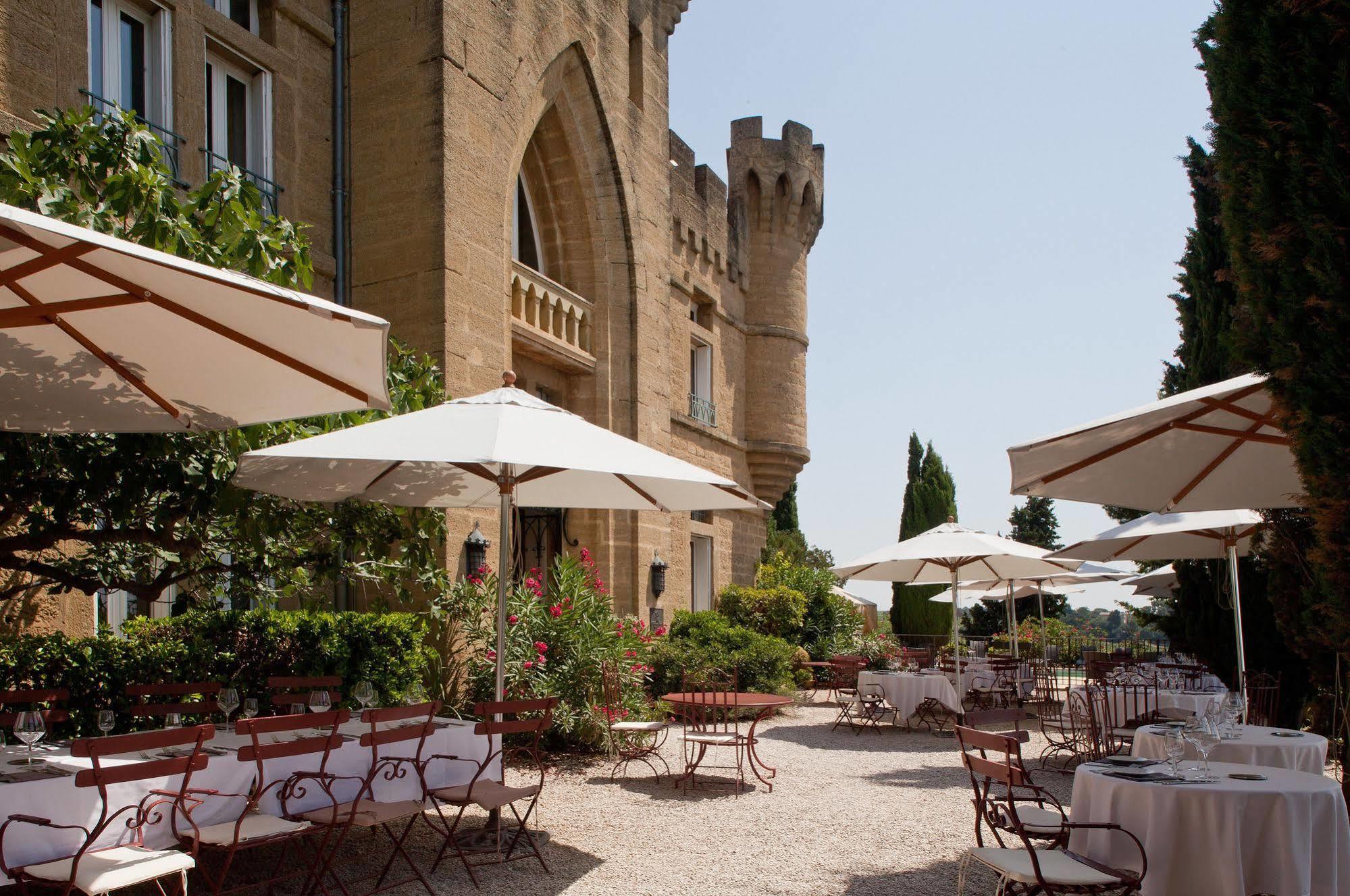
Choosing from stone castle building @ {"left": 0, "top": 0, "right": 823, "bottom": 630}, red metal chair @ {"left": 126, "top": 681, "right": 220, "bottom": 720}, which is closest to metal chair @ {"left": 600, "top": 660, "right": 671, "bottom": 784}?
stone castle building @ {"left": 0, "top": 0, "right": 823, "bottom": 630}

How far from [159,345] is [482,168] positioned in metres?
7.92

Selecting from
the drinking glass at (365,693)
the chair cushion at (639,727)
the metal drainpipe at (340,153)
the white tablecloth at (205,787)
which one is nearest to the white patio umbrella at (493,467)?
the white tablecloth at (205,787)

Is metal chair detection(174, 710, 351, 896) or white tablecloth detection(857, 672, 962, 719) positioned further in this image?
white tablecloth detection(857, 672, 962, 719)

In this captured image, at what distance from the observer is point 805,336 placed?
22.9 meters

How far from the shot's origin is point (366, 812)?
5207 mm

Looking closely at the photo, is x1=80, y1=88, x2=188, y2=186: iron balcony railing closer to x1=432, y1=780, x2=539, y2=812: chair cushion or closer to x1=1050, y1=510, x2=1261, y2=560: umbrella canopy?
x1=432, y1=780, x2=539, y2=812: chair cushion

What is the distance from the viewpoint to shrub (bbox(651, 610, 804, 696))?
545 inches

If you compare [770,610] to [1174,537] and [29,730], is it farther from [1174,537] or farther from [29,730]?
[29,730]

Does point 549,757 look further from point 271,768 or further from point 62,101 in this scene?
point 62,101

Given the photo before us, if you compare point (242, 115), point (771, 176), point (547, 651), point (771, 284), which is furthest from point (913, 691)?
point (771, 176)

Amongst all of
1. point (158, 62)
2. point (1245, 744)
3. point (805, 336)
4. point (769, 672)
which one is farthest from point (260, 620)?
point (805, 336)

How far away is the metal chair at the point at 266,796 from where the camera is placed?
4645mm

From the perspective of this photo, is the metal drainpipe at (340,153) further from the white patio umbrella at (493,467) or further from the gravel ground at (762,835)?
the gravel ground at (762,835)

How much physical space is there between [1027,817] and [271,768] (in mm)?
3817
